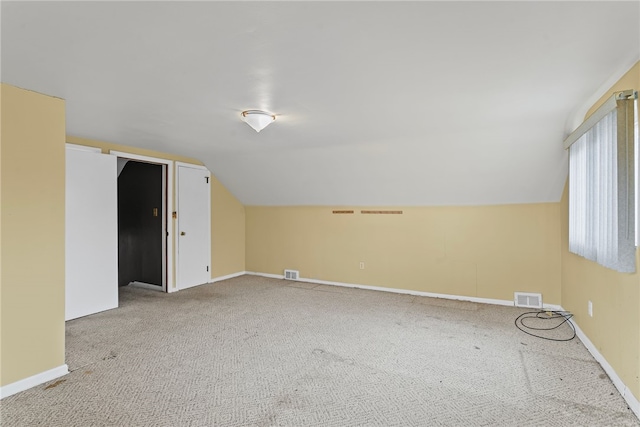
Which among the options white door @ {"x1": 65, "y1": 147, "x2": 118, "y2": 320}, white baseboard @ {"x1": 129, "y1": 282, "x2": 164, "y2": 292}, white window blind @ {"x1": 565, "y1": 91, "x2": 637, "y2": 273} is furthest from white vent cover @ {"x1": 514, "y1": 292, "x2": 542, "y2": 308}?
white door @ {"x1": 65, "y1": 147, "x2": 118, "y2": 320}

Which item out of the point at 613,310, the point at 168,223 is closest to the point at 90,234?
the point at 168,223

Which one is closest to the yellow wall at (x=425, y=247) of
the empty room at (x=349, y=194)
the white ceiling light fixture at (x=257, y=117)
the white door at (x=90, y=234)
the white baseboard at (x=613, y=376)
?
the empty room at (x=349, y=194)

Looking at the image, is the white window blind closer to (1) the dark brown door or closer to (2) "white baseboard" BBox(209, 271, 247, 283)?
(2) "white baseboard" BBox(209, 271, 247, 283)

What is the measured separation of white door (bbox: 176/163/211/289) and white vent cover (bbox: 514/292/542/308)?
4847mm

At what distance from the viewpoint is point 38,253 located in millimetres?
2535

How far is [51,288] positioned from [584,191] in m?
4.56

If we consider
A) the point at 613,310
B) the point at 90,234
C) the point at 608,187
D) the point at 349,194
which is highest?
the point at 349,194

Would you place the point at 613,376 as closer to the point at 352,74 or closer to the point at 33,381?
the point at 352,74

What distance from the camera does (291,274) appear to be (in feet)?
20.3

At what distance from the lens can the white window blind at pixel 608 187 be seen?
2.20 meters

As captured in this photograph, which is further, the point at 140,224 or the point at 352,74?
the point at 140,224

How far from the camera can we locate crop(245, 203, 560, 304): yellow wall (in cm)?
438

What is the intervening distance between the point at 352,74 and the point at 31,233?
2648 millimetres

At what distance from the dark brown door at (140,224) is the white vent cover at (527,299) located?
530 centimetres
